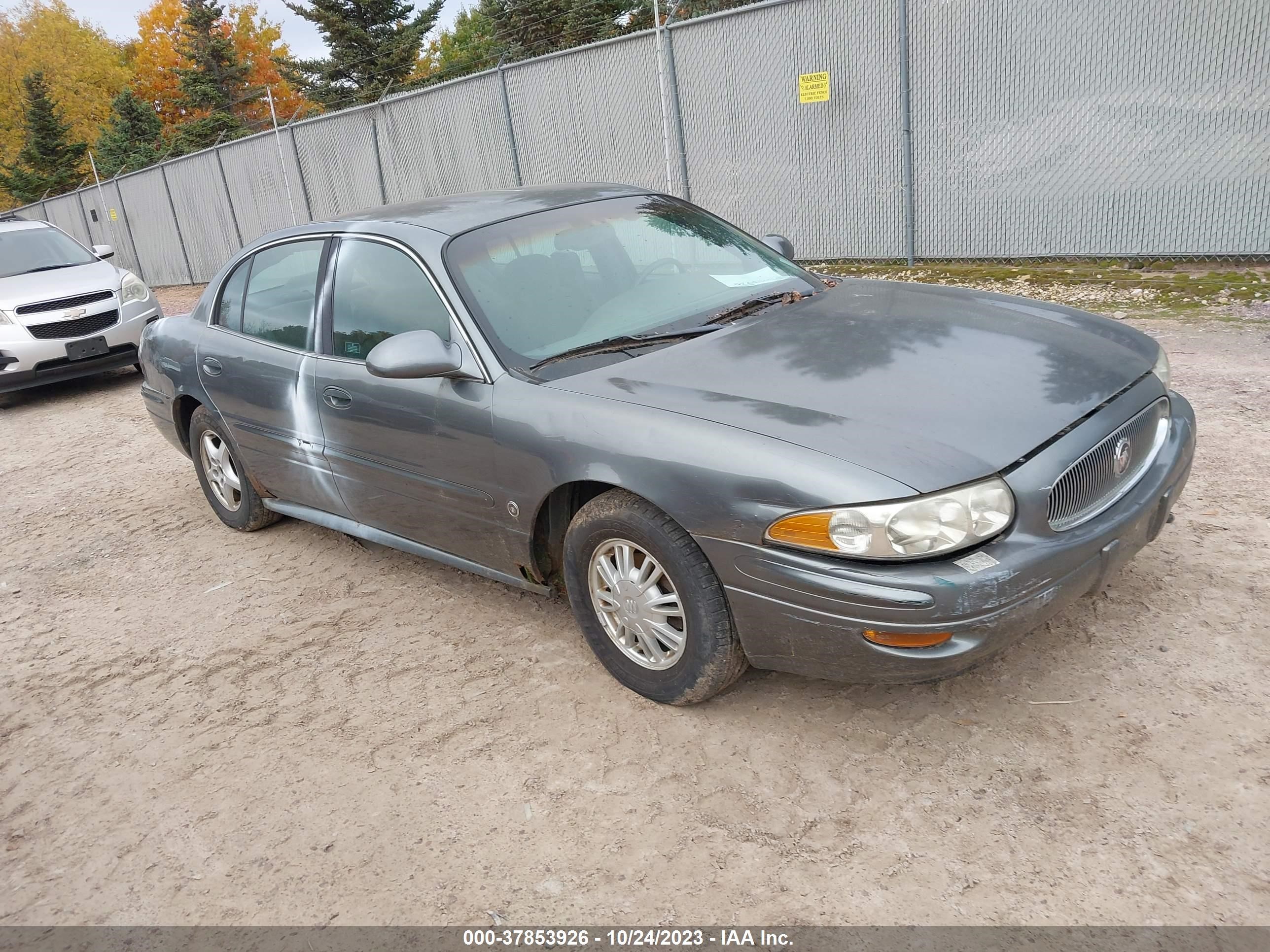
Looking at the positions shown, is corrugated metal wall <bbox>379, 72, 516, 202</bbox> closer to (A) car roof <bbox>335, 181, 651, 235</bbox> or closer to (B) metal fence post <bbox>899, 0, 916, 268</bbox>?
(B) metal fence post <bbox>899, 0, 916, 268</bbox>

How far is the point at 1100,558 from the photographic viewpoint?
278 centimetres

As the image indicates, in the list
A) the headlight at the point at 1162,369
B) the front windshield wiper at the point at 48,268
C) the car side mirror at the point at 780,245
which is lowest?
the headlight at the point at 1162,369

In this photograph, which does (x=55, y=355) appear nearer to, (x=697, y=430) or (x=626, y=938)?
Result: (x=697, y=430)

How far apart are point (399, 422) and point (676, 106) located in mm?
9517

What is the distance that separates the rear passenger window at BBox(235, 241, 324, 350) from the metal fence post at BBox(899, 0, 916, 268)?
7548 millimetres

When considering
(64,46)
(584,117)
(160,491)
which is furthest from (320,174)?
(64,46)

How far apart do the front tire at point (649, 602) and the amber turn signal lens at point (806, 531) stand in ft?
0.94

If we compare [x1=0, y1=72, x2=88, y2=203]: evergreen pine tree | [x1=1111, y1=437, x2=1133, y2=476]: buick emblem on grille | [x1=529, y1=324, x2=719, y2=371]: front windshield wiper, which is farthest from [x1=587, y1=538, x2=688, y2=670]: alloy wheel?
[x1=0, y1=72, x2=88, y2=203]: evergreen pine tree

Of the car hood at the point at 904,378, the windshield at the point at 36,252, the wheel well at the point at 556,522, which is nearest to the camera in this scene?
the car hood at the point at 904,378

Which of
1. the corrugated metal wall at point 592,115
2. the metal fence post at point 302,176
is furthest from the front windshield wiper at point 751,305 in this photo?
the metal fence post at point 302,176

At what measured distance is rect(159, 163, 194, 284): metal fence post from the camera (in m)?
23.0

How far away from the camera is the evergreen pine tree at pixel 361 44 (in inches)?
1404

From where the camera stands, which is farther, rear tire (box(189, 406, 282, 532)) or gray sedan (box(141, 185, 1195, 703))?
rear tire (box(189, 406, 282, 532))

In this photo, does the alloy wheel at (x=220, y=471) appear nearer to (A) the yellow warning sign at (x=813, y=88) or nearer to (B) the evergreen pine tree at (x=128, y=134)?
(A) the yellow warning sign at (x=813, y=88)
